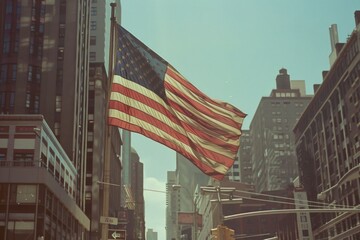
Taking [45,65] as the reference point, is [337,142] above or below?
below

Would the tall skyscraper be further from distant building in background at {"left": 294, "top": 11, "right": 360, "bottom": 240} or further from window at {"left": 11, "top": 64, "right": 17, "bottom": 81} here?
distant building in background at {"left": 294, "top": 11, "right": 360, "bottom": 240}

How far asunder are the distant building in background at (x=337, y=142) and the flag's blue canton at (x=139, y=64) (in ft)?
269

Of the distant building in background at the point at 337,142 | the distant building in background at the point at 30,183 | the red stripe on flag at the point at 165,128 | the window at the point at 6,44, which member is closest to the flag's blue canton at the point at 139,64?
the red stripe on flag at the point at 165,128

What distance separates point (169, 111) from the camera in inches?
781

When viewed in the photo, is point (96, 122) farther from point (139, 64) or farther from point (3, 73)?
point (139, 64)

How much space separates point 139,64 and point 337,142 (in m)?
108

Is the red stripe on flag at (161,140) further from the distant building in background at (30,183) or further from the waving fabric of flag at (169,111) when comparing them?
the distant building in background at (30,183)

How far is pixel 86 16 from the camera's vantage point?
110 m

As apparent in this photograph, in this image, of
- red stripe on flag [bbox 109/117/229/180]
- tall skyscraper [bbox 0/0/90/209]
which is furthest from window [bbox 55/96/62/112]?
red stripe on flag [bbox 109/117/229/180]

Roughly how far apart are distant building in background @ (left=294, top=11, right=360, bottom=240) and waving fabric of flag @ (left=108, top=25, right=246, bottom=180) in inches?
3154

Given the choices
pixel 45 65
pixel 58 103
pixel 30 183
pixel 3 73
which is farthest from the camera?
pixel 45 65

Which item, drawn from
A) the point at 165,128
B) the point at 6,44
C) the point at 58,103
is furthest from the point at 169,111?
the point at 6,44

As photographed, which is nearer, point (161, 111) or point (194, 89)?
point (161, 111)

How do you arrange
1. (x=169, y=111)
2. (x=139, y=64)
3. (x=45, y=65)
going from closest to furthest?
1. (x=139, y=64)
2. (x=169, y=111)
3. (x=45, y=65)
